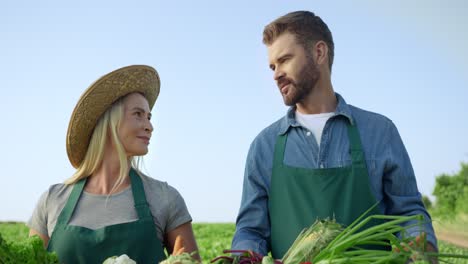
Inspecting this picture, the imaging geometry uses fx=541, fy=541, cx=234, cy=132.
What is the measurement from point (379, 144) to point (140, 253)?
5.54 feet

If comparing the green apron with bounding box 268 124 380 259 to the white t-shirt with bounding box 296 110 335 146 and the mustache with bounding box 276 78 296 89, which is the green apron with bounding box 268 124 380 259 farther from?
the mustache with bounding box 276 78 296 89

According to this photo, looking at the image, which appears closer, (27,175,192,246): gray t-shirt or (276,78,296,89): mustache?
(276,78,296,89): mustache

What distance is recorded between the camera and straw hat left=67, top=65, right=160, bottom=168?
388 centimetres

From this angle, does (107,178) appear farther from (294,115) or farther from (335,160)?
(335,160)

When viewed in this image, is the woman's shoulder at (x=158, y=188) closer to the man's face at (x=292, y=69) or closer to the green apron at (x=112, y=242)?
the green apron at (x=112, y=242)

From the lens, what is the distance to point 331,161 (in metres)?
3.45

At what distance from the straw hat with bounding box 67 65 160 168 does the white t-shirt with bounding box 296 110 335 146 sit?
A: 1225 millimetres

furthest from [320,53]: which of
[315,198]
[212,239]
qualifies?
[212,239]

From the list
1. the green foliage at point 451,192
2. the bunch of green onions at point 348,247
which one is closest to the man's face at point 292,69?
the bunch of green onions at point 348,247

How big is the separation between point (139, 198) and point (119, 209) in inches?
6.0

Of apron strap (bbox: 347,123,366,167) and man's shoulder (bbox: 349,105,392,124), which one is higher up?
man's shoulder (bbox: 349,105,392,124)

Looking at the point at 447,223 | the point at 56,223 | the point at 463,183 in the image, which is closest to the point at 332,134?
the point at 56,223

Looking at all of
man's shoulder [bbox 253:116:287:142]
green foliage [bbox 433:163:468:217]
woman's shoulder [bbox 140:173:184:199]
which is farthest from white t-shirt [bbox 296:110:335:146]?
green foliage [bbox 433:163:468:217]

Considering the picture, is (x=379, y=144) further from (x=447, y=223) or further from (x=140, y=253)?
(x=447, y=223)
